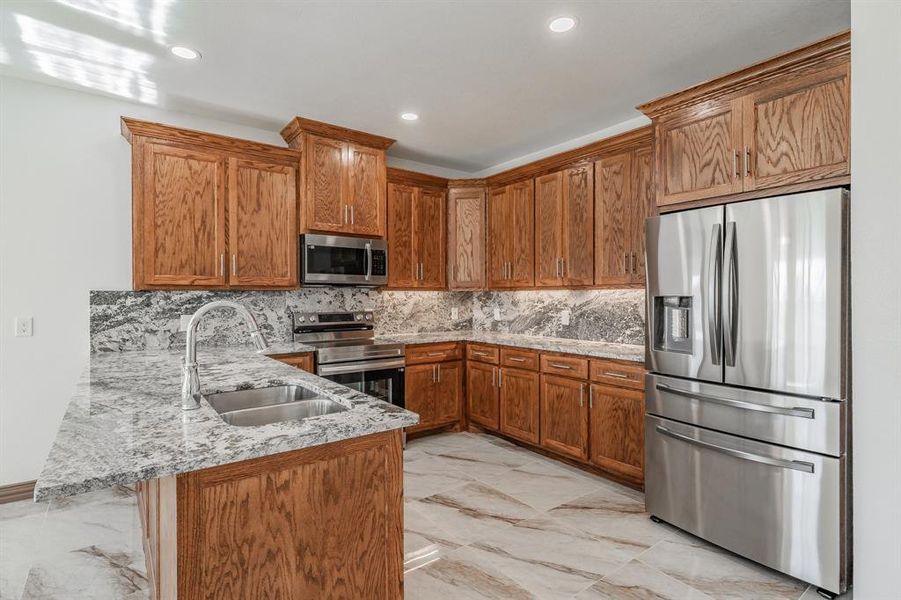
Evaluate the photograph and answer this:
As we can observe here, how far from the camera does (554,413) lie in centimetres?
374

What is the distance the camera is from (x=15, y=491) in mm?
3098

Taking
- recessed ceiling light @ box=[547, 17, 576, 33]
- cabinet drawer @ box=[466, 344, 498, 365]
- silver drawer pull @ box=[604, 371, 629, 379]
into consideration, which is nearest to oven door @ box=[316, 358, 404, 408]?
cabinet drawer @ box=[466, 344, 498, 365]

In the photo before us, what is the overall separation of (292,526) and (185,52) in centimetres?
277

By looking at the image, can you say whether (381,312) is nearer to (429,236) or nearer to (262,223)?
(429,236)

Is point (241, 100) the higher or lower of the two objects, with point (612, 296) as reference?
higher

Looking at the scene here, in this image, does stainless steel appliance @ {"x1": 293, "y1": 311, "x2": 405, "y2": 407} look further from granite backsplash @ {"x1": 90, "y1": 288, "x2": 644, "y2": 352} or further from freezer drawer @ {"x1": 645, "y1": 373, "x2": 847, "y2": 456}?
freezer drawer @ {"x1": 645, "y1": 373, "x2": 847, "y2": 456}

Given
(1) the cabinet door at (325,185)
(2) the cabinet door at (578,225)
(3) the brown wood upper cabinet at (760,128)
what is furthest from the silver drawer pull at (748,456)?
(1) the cabinet door at (325,185)

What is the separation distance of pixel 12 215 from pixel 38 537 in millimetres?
2066

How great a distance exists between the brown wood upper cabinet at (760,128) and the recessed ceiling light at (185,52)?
2706 millimetres

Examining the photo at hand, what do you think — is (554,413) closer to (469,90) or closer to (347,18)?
(469,90)

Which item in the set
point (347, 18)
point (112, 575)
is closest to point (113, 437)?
point (112, 575)

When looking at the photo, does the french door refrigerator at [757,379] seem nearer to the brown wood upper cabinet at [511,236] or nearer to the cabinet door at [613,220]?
the cabinet door at [613,220]

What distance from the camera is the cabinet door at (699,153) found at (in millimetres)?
2463

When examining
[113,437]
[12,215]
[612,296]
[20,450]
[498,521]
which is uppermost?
[12,215]
